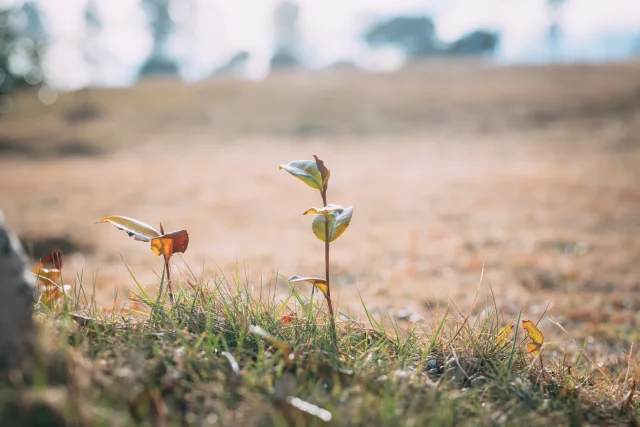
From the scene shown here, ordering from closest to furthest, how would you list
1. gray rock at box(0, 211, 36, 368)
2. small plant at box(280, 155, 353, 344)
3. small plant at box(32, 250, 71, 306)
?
gray rock at box(0, 211, 36, 368) → small plant at box(280, 155, 353, 344) → small plant at box(32, 250, 71, 306)

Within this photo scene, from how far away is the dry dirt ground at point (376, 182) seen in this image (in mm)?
5793

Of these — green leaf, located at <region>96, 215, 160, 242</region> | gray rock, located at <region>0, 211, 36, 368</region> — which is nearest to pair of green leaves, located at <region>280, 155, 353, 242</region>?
green leaf, located at <region>96, 215, 160, 242</region>

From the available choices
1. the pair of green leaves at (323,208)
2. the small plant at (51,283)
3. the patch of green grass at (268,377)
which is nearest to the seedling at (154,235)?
the patch of green grass at (268,377)

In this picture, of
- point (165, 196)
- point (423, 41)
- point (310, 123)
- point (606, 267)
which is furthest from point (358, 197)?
point (423, 41)

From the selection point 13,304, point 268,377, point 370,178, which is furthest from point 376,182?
point 13,304

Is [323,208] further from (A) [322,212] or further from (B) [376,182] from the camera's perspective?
(B) [376,182]

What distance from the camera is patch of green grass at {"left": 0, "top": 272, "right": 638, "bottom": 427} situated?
43.2 inches

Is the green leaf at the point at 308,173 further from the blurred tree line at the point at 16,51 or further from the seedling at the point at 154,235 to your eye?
the blurred tree line at the point at 16,51

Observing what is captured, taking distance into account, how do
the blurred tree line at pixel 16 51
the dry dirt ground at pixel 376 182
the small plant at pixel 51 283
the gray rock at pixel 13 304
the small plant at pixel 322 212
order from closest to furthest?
the gray rock at pixel 13 304, the small plant at pixel 322 212, the small plant at pixel 51 283, the dry dirt ground at pixel 376 182, the blurred tree line at pixel 16 51

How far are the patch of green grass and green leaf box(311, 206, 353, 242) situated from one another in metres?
0.31

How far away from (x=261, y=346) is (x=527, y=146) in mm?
20243

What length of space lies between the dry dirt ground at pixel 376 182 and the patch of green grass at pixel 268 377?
0.40 meters

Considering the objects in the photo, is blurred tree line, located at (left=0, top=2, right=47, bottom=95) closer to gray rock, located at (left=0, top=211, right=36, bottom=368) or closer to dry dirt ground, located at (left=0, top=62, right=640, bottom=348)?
dry dirt ground, located at (left=0, top=62, right=640, bottom=348)

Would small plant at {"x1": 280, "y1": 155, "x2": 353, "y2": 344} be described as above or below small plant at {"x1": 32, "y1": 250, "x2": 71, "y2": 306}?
above
